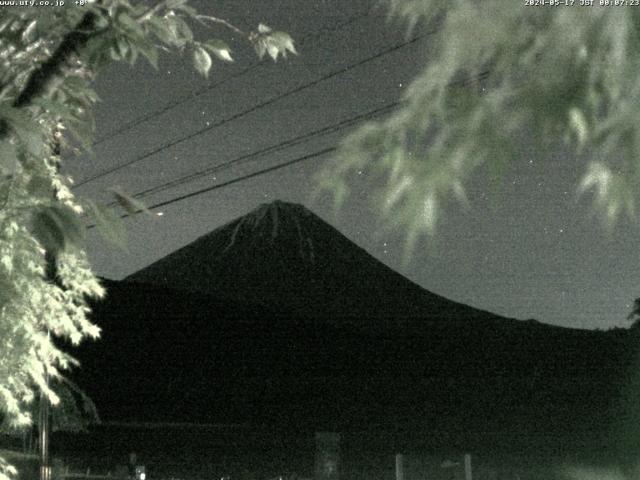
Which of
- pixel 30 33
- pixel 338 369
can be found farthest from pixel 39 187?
pixel 338 369

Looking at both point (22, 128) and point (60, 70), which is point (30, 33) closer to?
point (60, 70)

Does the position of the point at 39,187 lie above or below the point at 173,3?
below

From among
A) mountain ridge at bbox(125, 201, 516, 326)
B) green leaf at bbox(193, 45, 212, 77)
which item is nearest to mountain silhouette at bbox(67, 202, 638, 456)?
green leaf at bbox(193, 45, 212, 77)

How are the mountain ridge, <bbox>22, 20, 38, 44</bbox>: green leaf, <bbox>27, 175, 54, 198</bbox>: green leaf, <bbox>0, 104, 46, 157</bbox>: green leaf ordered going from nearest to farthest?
1. <bbox>0, 104, 46, 157</bbox>: green leaf
2. <bbox>27, 175, 54, 198</bbox>: green leaf
3. <bbox>22, 20, 38, 44</bbox>: green leaf
4. the mountain ridge

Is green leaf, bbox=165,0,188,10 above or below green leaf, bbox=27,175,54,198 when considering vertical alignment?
above

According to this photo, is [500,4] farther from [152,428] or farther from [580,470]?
[152,428]

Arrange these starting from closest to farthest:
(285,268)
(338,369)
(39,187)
Answer: (39,187)
(338,369)
(285,268)

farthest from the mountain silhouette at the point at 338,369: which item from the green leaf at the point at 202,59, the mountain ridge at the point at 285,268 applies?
the mountain ridge at the point at 285,268

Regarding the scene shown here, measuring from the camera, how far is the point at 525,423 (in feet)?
82.8

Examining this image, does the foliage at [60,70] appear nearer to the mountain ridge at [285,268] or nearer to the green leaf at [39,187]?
the green leaf at [39,187]

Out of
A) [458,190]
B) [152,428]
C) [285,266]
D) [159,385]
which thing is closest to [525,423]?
[152,428]

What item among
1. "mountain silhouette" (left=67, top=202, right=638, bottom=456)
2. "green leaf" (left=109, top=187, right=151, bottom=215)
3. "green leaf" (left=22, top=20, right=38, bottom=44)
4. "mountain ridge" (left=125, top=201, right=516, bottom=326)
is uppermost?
"mountain ridge" (left=125, top=201, right=516, bottom=326)

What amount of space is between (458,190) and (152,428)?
3075 cm

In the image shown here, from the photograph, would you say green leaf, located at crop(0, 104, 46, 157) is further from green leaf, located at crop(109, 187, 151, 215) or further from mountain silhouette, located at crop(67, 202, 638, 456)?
mountain silhouette, located at crop(67, 202, 638, 456)
